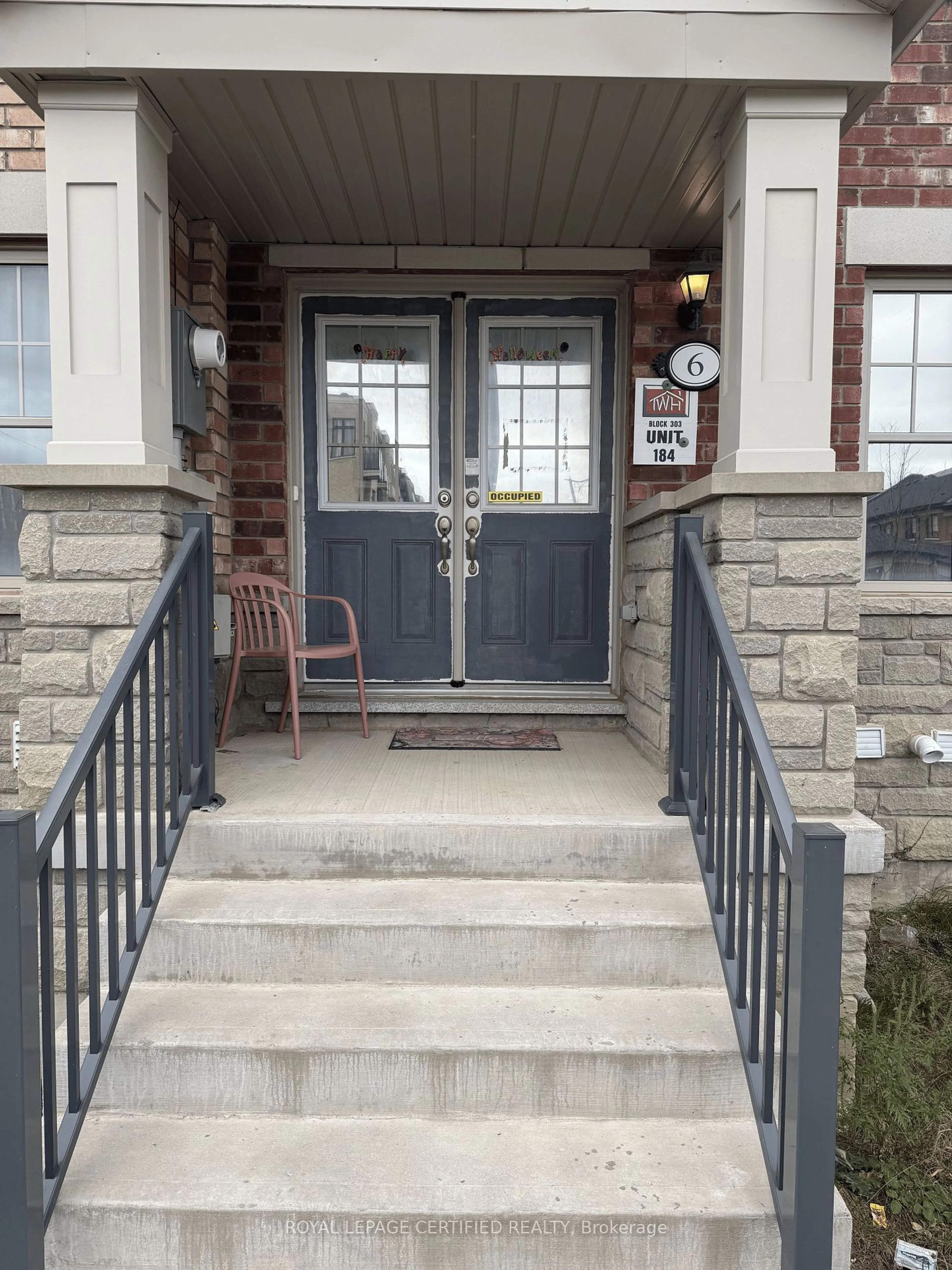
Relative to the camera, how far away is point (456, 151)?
322 centimetres

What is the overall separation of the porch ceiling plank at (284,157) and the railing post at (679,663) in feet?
6.21

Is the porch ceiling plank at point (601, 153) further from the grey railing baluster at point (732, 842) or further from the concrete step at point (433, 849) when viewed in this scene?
the concrete step at point (433, 849)

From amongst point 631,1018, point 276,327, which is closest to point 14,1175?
point 631,1018

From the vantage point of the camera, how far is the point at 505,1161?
188cm

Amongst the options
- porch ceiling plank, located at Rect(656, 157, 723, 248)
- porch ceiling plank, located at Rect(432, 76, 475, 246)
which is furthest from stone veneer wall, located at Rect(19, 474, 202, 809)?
porch ceiling plank, located at Rect(656, 157, 723, 248)

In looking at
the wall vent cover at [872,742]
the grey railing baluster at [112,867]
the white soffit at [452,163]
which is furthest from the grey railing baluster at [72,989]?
the wall vent cover at [872,742]

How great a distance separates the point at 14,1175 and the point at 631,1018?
1364 millimetres

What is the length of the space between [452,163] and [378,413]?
1.34m

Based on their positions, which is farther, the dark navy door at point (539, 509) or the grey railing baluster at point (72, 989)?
the dark navy door at point (539, 509)

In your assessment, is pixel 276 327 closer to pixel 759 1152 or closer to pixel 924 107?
pixel 924 107

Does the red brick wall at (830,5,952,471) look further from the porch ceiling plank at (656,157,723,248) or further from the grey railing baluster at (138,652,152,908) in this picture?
the grey railing baluster at (138,652,152,908)

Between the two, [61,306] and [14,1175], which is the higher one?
[61,306]

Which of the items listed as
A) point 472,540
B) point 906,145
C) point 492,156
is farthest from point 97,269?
point 906,145

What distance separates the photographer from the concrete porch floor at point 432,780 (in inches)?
111
